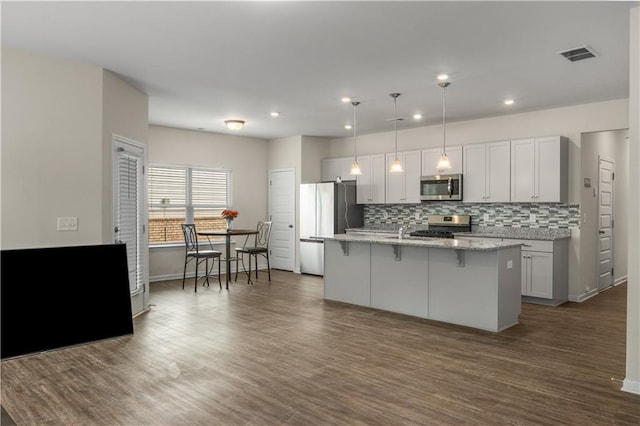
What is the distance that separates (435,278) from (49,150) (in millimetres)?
4285

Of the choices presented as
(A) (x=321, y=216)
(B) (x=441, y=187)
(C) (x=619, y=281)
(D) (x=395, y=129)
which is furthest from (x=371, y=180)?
(C) (x=619, y=281)

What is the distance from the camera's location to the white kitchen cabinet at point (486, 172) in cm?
657

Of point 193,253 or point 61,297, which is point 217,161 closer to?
point 193,253

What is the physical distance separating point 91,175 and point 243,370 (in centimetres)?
262

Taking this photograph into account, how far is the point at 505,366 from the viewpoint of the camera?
3646 millimetres

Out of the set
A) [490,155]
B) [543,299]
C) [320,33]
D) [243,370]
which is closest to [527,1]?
[320,33]

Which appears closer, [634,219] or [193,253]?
[634,219]

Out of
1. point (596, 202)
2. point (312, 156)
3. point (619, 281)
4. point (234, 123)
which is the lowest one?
point (619, 281)

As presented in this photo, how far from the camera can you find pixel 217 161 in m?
8.74

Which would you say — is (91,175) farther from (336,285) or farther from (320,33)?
(336,285)

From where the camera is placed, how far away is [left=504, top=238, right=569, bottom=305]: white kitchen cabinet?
594cm

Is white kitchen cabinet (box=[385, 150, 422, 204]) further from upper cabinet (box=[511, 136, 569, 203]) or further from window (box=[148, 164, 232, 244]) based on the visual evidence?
window (box=[148, 164, 232, 244])

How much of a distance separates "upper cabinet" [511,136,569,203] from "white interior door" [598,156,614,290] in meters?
1.16

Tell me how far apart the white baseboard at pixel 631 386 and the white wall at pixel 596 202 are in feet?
11.6
